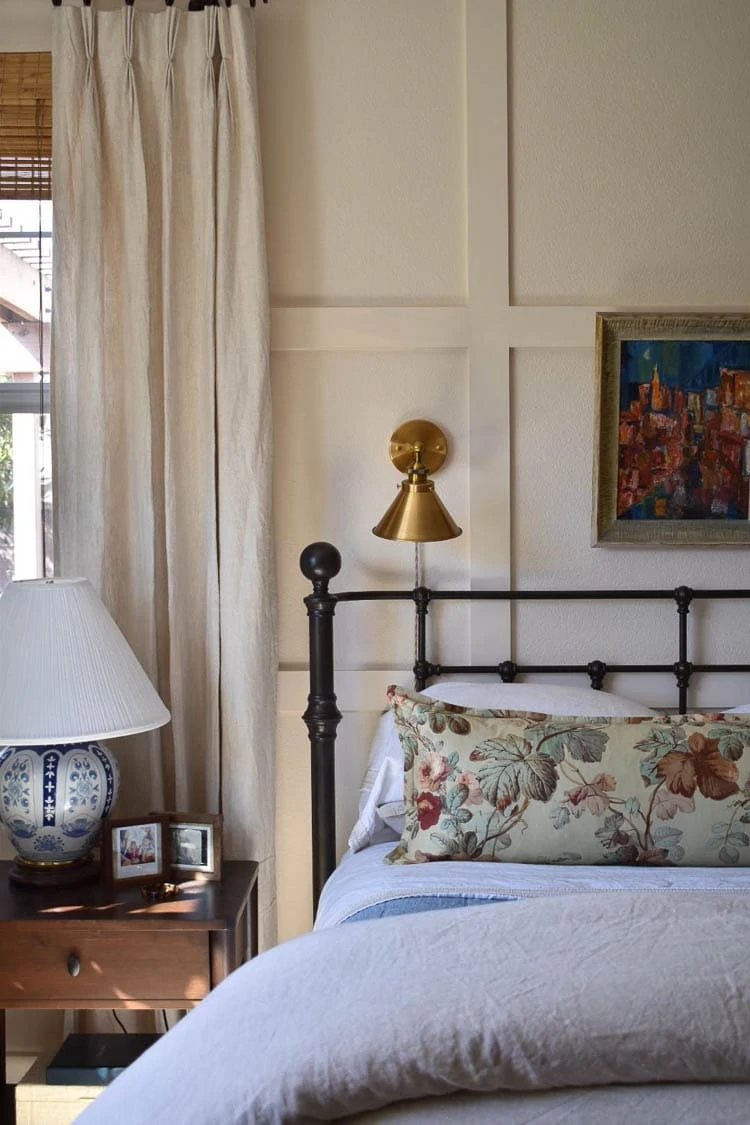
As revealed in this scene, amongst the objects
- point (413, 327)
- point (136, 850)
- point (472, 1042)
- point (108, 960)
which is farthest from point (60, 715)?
point (472, 1042)

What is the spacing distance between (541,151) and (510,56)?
0.22 m

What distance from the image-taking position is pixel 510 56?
2.57m

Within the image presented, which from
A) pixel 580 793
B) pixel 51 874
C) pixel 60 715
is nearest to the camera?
pixel 580 793

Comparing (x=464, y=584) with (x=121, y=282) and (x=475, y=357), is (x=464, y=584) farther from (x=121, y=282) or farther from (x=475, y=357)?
(x=121, y=282)

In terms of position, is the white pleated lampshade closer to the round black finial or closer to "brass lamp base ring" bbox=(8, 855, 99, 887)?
"brass lamp base ring" bbox=(8, 855, 99, 887)

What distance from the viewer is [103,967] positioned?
6.73 ft

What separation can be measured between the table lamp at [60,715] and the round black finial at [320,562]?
0.42 metres

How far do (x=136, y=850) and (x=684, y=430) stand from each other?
148cm

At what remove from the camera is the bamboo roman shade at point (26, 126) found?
2568mm

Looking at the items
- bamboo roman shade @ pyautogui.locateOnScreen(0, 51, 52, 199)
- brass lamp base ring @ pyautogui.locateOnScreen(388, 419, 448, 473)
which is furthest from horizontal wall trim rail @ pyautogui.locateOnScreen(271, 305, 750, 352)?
bamboo roman shade @ pyautogui.locateOnScreen(0, 51, 52, 199)

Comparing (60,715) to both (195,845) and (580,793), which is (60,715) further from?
(580,793)

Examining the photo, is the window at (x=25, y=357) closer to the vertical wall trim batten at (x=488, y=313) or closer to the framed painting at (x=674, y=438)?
the vertical wall trim batten at (x=488, y=313)

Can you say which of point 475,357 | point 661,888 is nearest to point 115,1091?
point 661,888

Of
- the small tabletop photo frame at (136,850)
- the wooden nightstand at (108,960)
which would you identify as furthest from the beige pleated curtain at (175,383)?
the wooden nightstand at (108,960)
